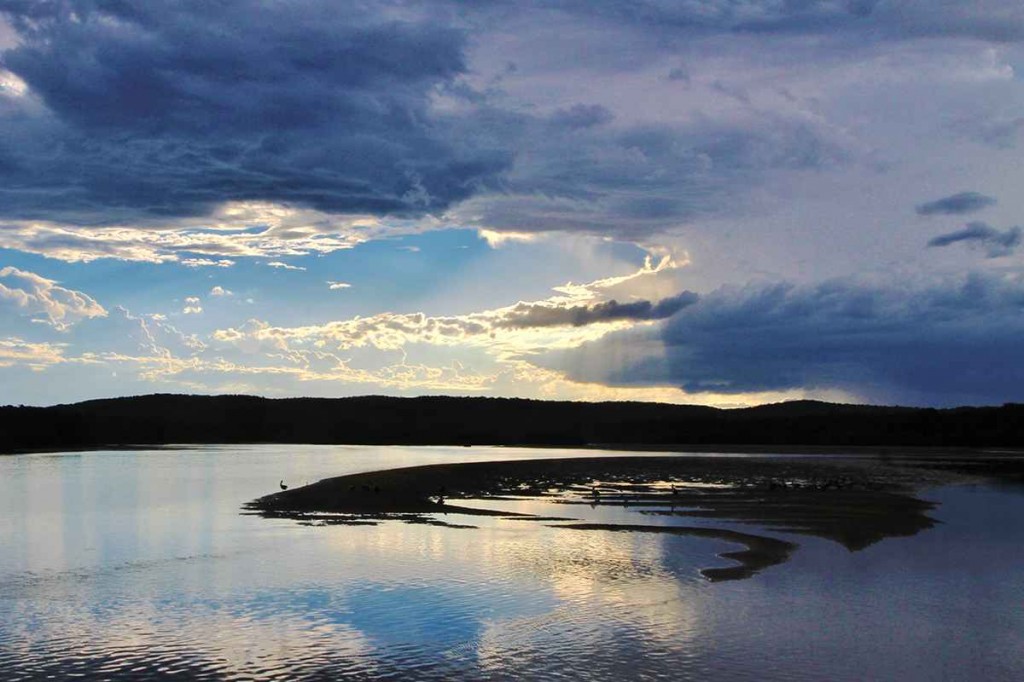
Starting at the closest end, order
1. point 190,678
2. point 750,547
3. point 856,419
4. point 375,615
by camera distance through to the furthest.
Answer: point 190,678 < point 375,615 < point 750,547 < point 856,419

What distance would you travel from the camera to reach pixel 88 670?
19.4m

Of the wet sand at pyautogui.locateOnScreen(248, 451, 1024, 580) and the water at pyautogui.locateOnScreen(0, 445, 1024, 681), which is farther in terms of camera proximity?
the wet sand at pyautogui.locateOnScreen(248, 451, 1024, 580)

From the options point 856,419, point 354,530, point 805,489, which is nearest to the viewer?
point 354,530

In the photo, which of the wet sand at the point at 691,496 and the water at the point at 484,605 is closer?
the water at the point at 484,605

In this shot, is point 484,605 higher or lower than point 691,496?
lower

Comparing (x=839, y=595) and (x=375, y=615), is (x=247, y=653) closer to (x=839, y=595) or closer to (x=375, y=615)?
(x=375, y=615)

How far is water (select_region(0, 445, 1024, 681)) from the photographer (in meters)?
20.5

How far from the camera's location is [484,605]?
87.0 feet

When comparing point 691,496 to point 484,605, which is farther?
point 691,496

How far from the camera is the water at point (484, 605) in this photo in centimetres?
2047

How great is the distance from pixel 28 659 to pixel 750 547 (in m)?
25.7

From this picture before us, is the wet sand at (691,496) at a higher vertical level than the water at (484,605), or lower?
higher

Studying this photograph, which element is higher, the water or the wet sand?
the wet sand

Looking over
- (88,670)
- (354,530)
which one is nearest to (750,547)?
(354,530)
